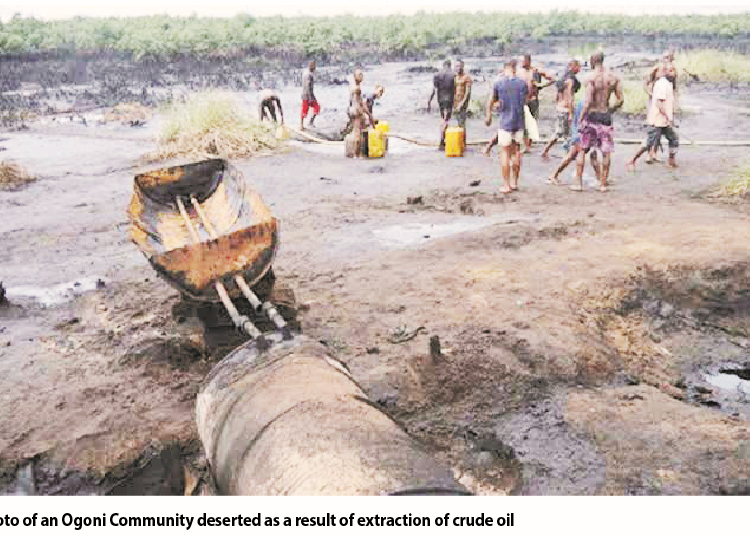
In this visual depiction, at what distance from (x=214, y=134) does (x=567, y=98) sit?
20.8 ft

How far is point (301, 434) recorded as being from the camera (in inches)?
118

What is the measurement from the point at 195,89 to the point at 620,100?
18954 millimetres

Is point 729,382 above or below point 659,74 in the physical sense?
below

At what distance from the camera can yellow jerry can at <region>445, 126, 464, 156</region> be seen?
12.1 m

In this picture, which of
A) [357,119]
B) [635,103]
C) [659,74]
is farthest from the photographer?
[635,103]

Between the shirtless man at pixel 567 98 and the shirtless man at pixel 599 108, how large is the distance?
6.31ft

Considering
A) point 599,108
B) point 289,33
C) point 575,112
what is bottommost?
point 575,112

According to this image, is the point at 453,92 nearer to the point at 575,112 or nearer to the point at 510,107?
the point at 575,112

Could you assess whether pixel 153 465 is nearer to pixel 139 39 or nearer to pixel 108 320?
Result: pixel 108 320

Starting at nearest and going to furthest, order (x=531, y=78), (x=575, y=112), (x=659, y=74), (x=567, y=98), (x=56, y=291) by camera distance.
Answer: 1. (x=56, y=291)
2. (x=659, y=74)
3. (x=575, y=112)
4. (x=567, y=98)
5. (x=531, y=78)

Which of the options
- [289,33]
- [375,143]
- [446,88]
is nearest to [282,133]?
[375,143]

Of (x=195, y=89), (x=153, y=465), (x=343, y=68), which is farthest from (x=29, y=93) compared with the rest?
(x=153, y=465)

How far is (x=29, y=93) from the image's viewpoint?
24.7m

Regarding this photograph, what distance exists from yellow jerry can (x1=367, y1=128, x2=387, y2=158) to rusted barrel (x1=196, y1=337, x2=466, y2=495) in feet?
29.5
